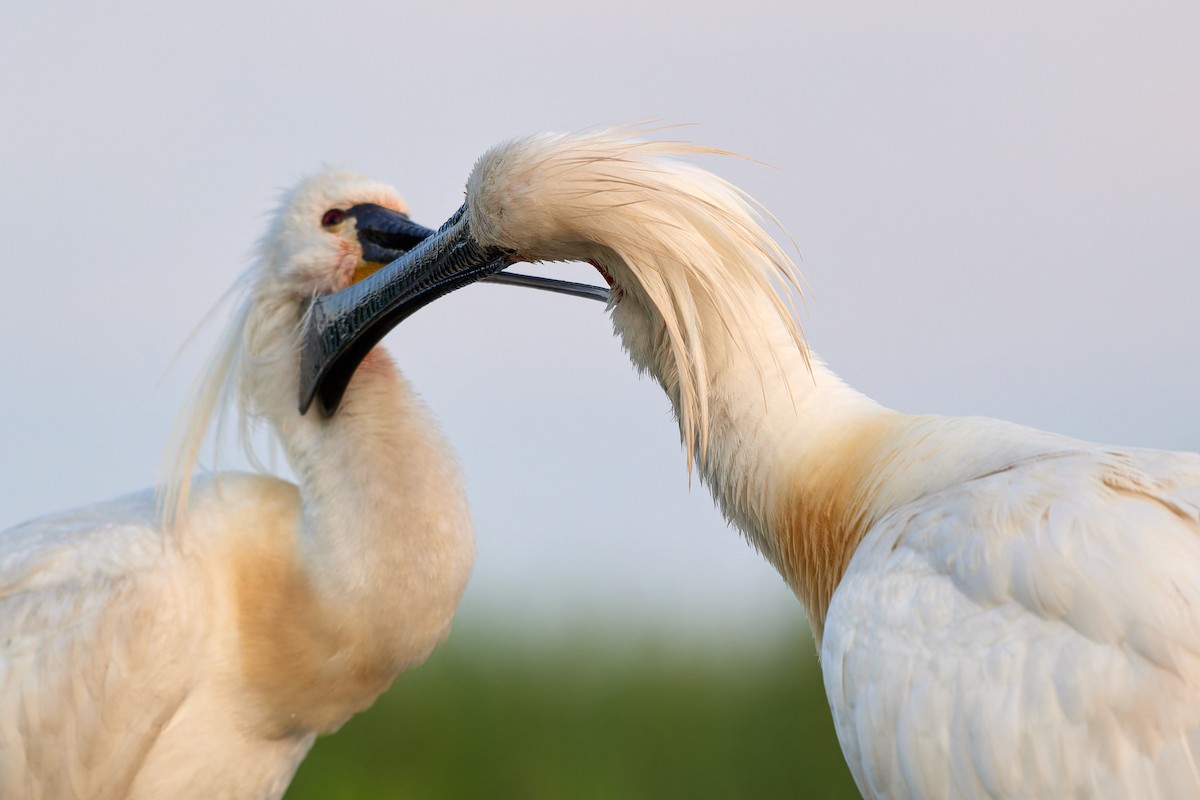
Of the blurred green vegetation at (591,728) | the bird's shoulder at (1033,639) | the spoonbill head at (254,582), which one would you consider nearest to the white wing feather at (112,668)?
the spoonbill head at (254,582)

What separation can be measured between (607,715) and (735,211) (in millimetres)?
5623

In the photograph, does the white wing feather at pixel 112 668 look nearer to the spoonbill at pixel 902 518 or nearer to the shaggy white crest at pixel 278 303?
the shaggy white crest at pixel 278 303

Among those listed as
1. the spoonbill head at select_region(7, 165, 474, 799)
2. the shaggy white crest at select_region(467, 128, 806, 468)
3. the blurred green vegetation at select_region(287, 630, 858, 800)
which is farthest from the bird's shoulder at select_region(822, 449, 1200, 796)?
the blurred green vegetation at select_region(287, 630, 858, 800)

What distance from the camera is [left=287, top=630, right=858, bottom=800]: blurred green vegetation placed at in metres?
8.37

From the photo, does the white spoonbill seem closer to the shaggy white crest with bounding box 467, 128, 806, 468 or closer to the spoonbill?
the shaggy white crest with bounding box 467, 128, 806, 468

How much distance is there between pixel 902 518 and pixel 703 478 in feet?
2.41

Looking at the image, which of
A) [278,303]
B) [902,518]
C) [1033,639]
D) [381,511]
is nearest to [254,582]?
[381,511]

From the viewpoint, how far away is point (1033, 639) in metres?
A: 3.11

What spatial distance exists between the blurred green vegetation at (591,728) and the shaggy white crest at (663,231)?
502 centimetres

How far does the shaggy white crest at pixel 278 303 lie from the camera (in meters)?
5.17

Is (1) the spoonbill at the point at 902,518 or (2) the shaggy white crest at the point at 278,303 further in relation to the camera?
(2) the shaggy white crest at the point at 278,303

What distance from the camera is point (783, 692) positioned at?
8828mm

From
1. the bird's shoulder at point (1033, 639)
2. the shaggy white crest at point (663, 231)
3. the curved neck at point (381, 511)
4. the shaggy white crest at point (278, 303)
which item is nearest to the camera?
the bird's shoulder at point (1033, 639)

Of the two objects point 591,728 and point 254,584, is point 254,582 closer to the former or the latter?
point 254,584
